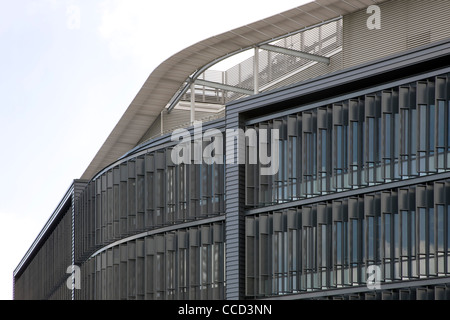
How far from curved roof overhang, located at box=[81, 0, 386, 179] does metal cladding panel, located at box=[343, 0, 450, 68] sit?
2.60 feet

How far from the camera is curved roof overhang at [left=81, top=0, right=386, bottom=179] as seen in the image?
5178 cm

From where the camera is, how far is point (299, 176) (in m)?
48.7

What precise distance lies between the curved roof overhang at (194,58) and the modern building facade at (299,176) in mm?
116

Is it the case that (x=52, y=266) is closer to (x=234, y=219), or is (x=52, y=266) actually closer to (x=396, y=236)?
(x=234, y=219)

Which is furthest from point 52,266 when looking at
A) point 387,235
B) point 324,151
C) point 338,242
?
point 387,235

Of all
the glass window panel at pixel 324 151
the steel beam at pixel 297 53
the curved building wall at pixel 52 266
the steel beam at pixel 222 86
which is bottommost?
the curved building wall at pixel 52 266

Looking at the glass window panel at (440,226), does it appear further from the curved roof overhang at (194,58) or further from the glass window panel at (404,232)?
the curved roof overhang at (194,58)

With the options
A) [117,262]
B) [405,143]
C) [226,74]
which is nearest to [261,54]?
[226,74]

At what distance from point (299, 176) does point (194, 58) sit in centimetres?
1244

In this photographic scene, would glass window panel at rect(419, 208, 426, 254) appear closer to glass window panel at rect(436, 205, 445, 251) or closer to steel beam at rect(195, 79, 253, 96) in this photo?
glass window panel at rect(436, 205, 445, 251)

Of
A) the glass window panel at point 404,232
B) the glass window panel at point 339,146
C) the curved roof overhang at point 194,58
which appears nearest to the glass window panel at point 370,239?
the glass window panel at point 404,232

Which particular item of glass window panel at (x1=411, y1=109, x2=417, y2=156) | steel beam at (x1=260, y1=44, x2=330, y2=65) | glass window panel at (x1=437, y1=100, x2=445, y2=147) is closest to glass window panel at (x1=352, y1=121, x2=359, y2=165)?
glass window panel at (x1=411, y1=109, x2=417, y2=156)

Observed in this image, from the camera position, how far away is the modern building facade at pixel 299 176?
4294 cm
